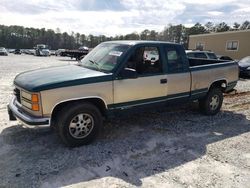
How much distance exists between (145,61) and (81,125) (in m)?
2.06

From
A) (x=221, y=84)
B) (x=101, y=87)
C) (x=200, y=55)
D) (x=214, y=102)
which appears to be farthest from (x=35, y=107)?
(x=200, y=55)

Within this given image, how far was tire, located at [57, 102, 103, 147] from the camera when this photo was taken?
446 cm

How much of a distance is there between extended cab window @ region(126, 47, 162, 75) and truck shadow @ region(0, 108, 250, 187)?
1318 mm

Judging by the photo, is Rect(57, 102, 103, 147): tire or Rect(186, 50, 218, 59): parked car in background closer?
Rect(57, 102, 103, 147): tire

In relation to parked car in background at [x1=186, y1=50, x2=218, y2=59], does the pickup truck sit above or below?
below

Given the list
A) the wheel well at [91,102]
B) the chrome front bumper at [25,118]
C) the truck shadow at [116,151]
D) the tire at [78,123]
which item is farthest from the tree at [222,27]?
the chrome front bumper at [25,118]

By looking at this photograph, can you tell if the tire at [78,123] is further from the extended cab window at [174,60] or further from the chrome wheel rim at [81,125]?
the extended cab window at [174,60]

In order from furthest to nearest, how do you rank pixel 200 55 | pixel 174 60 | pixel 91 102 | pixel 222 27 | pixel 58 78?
1. pixel 222 27
2. pixel 200 55
3. pixel 174 60
4. pixel 91 102
5. pixel 58 78

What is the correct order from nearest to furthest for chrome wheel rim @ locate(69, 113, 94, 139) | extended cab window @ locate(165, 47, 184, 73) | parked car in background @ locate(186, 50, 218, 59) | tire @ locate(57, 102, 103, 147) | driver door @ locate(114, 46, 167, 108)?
tire @ locate(57, 102, 103, 147) < chrome wheel rim @ locate(69, 113, 94, 139) < driver door @ locate(114, 46, 167, 108) < extended cab window @ locate(165, 47, 184, 73) < parked car in background @ locate(186, 50, 218, 59)

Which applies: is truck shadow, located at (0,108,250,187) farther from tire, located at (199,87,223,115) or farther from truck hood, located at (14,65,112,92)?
truck hood, located at (14,65,112,92)

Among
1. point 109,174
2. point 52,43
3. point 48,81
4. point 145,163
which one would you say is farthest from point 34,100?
point 52,43

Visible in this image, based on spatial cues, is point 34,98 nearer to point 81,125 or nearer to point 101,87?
point 81,125

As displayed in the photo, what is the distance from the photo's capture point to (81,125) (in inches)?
184

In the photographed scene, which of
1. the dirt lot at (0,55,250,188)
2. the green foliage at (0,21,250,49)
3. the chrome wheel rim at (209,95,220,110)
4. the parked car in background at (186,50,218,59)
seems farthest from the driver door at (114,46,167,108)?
the green foliage at (0,21,250,49)
